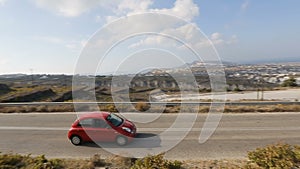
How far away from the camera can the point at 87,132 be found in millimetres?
7980

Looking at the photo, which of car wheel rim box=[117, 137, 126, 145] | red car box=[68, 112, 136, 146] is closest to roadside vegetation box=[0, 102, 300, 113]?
red car box=[68, 112, 136, 146]

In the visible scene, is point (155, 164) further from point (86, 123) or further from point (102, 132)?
point (86, 123)

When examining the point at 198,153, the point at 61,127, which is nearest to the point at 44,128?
the point at 61,127

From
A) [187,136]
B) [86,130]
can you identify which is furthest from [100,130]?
[187,136]

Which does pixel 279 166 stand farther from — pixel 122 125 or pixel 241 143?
pixel 122 125

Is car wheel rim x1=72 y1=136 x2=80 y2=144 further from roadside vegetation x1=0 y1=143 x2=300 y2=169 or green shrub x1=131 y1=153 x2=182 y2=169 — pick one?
green shrub x1=131 y1=153 x2=182 y2=169

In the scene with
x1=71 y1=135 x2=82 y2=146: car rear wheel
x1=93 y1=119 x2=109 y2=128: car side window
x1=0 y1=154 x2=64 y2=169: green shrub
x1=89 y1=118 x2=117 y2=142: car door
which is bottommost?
x1=0 y1=154 x2=64 y2=169: green shrub

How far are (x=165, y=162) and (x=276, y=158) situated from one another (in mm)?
2912

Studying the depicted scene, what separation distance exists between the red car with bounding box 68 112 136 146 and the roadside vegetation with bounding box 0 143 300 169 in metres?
1.40

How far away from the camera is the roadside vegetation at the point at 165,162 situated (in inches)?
208

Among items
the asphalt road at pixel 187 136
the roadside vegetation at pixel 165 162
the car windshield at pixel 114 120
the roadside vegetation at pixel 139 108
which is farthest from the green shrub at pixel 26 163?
the roadside vegetation at pixel 139 108

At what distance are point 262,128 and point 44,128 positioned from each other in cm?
1070

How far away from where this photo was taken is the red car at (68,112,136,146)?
778cm

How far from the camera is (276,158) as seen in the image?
17.7 feet
